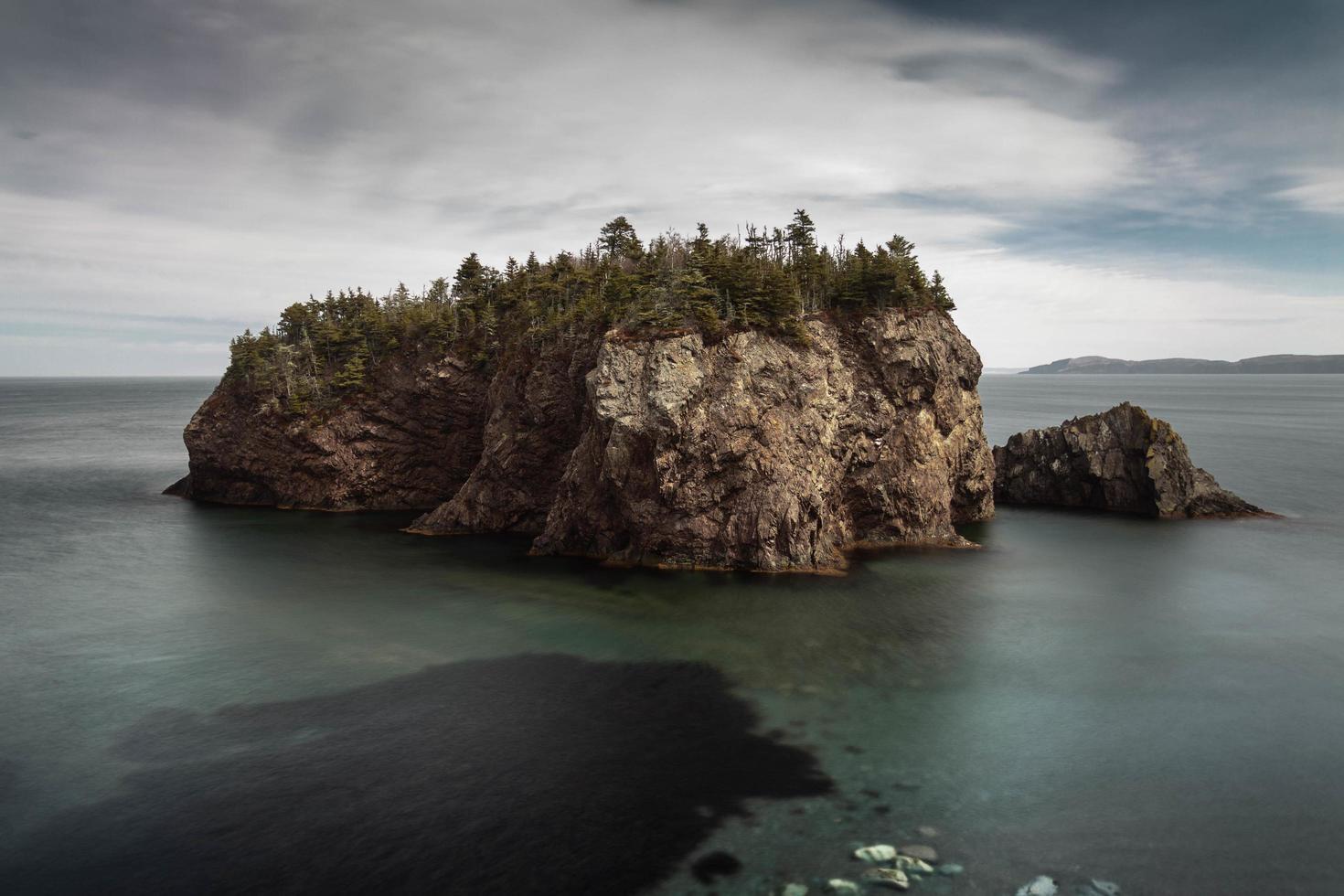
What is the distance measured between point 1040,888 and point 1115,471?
63.7 metres

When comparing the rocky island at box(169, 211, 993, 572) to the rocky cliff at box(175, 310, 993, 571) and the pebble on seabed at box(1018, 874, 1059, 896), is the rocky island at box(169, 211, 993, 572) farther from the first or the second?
the pebble on seabed at box(1018, 874, 1059, 896)

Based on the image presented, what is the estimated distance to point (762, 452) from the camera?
48.1 meters

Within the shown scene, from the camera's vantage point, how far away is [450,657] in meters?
35.0

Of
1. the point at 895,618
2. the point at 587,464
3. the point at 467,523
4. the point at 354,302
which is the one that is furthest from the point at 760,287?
the point at 354,302

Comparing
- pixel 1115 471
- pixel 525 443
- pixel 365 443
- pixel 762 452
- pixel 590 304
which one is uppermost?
pixel 590 304

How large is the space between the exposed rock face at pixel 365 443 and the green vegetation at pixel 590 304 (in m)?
2.37

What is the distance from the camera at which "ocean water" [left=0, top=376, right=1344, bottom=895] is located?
2030 centimetres

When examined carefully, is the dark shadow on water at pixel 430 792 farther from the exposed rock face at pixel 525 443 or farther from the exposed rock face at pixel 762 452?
the exposed rock face at pixel 525 443

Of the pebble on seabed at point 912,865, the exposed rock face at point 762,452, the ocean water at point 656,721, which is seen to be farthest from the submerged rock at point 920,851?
the exposed rock face at point 762,452

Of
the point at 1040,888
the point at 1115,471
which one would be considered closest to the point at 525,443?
the point at 1040,888

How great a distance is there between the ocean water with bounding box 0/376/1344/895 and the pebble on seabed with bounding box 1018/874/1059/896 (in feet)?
1.03

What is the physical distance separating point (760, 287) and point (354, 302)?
5135cm

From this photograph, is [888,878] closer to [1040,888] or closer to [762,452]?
[1040,888]

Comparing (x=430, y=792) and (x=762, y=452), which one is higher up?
(x=762, y=452)
